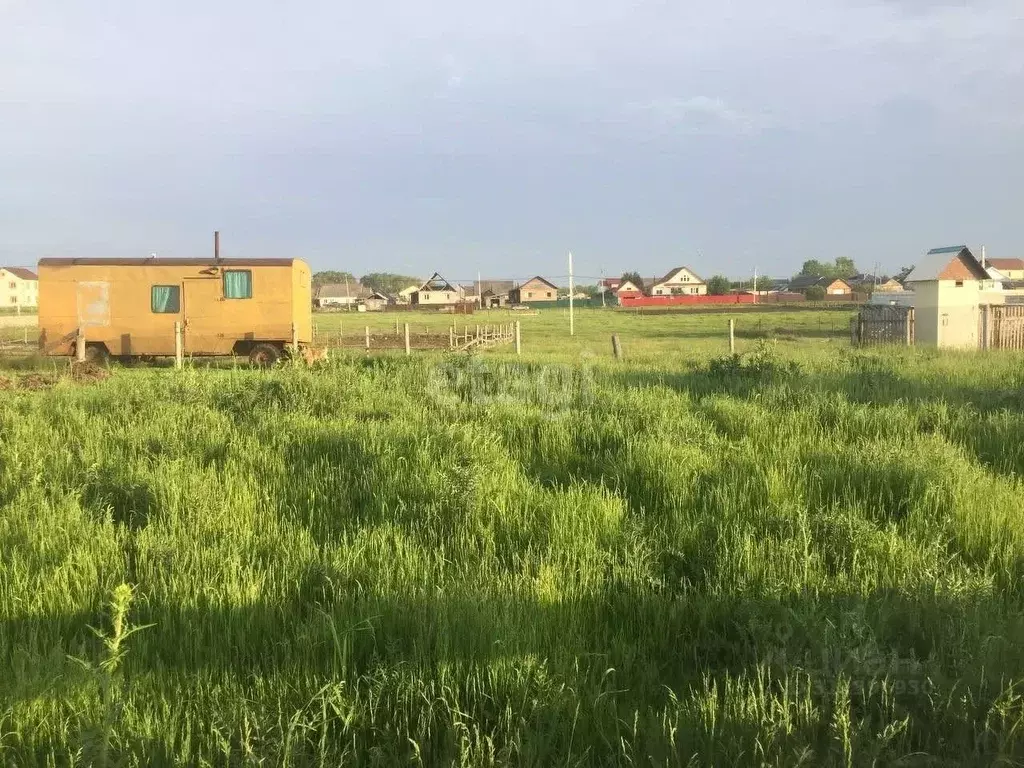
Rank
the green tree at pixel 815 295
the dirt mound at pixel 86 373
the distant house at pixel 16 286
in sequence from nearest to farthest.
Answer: the dirt mound at pixel 86 373 → the green tree at pixel 815 295 → the distant house at pixel 16 286

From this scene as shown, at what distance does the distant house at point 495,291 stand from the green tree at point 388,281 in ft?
96.9

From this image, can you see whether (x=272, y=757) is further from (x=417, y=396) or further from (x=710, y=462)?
(x=417, y=396)

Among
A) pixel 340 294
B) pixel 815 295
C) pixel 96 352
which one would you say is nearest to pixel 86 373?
pixel 96 352

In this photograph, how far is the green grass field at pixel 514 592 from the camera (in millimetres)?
2553

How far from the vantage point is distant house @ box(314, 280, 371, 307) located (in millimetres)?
106562

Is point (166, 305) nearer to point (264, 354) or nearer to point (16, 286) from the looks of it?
point (264, 354)

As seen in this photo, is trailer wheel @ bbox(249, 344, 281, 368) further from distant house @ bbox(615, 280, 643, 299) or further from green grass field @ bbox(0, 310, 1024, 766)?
distant house @ bbox(615, 280, 643, 299)

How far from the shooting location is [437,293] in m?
104

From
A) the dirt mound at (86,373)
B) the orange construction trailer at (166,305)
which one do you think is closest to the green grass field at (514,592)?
the dirt mound at (86,373)

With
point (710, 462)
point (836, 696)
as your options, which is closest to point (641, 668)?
A: point (836, 696)

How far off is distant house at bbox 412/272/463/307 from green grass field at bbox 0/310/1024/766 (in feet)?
320

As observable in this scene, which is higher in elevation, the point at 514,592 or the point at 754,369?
the point at 754,369

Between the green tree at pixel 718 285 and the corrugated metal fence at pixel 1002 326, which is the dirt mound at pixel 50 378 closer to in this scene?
the corrugated metal fence at pixel 1002 326

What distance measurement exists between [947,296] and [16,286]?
111779 mm
